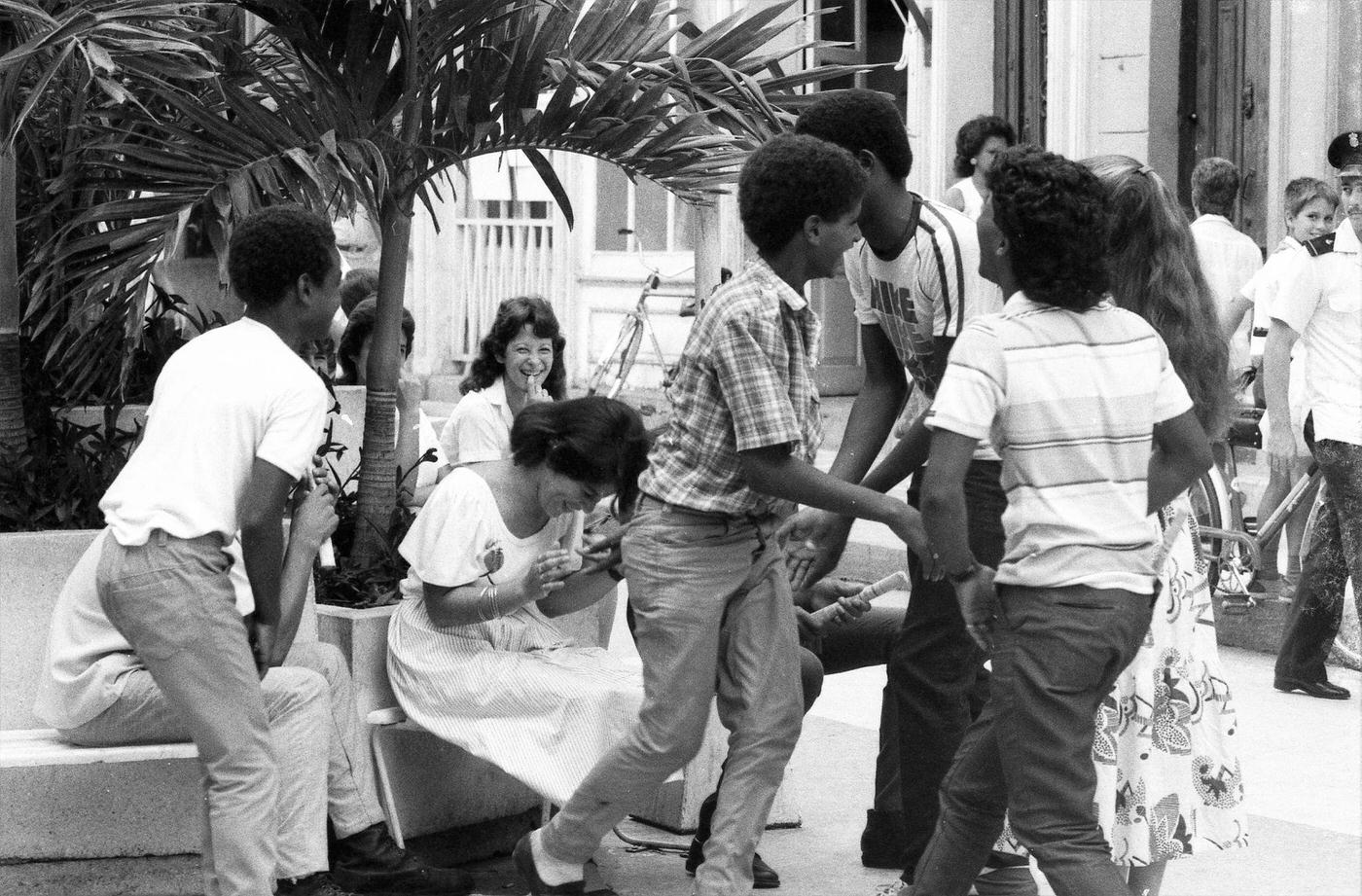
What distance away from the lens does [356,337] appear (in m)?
7.20

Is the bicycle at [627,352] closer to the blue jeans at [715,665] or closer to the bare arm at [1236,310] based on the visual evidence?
the bare arm at [1236,310]

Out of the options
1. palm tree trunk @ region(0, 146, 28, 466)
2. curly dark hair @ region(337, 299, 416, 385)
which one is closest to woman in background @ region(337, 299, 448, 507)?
curly dark hair @ region(337, 299, 416, 385)

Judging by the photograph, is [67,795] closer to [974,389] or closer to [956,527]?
[956,527]

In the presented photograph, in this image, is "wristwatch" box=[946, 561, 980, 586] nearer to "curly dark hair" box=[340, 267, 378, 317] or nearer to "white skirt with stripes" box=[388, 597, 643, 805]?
"white skirt with stripes" box=[388, 597, 643, 805]

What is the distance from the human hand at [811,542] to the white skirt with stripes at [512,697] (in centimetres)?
51

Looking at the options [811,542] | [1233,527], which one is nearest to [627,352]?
[1233,527]

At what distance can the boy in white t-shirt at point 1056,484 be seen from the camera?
341 cm

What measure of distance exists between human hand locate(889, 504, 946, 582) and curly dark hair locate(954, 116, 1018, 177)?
18.1 ft

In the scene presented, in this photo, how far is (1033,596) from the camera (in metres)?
3.46

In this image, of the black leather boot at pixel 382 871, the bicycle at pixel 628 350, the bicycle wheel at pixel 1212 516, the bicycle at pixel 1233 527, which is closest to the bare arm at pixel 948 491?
the black leather boot at pixel 382 871

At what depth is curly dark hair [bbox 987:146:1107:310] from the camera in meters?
3.41

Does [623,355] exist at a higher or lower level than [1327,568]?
higher

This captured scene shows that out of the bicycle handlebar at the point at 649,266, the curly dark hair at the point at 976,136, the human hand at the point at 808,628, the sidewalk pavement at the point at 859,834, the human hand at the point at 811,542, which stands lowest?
the sidewalk pavement at the point at 859,834

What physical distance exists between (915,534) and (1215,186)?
5.60 m
